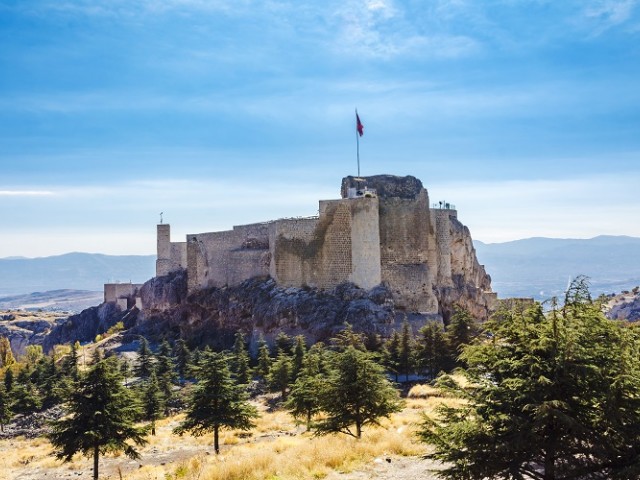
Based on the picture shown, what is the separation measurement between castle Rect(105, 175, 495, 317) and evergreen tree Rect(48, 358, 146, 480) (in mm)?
25539

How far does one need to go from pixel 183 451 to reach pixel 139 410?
639 centimetres

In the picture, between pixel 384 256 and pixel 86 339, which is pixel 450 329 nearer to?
pixel 384 256

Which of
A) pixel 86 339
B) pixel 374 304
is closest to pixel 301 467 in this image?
pixel 374 304

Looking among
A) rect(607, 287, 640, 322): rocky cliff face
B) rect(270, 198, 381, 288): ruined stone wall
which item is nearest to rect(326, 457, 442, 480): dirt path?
rect(270, 198, 381, 288): ruined stone wall

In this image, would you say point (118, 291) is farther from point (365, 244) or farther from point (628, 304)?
point (628, 304)

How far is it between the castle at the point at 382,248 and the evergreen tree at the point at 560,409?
34.4m

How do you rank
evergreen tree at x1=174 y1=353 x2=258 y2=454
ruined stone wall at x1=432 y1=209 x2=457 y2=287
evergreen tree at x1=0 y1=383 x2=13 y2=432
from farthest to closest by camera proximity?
ruined stone wall at x1=432 y1=209 x2=457 y2=287 < evergreen tree at x1=0 y1=383 x2=13 y2=432 < evergreen tree at x1=174 y1=353 x2=258 y2=454

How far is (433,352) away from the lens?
114ft

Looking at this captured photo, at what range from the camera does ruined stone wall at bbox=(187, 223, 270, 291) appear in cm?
5081

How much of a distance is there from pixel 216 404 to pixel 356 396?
6.09m

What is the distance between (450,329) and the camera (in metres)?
34.2

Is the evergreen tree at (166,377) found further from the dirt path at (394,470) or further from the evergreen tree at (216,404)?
the dirt path at (394,470)

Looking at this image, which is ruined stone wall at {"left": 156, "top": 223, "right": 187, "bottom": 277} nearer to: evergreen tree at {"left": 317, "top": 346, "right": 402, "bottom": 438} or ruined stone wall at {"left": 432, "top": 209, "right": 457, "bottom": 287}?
ruined stone wall at {"left": 432, "top": 209, "right": 457, "bottom": 287}

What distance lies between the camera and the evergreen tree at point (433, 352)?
34281 millimetres
